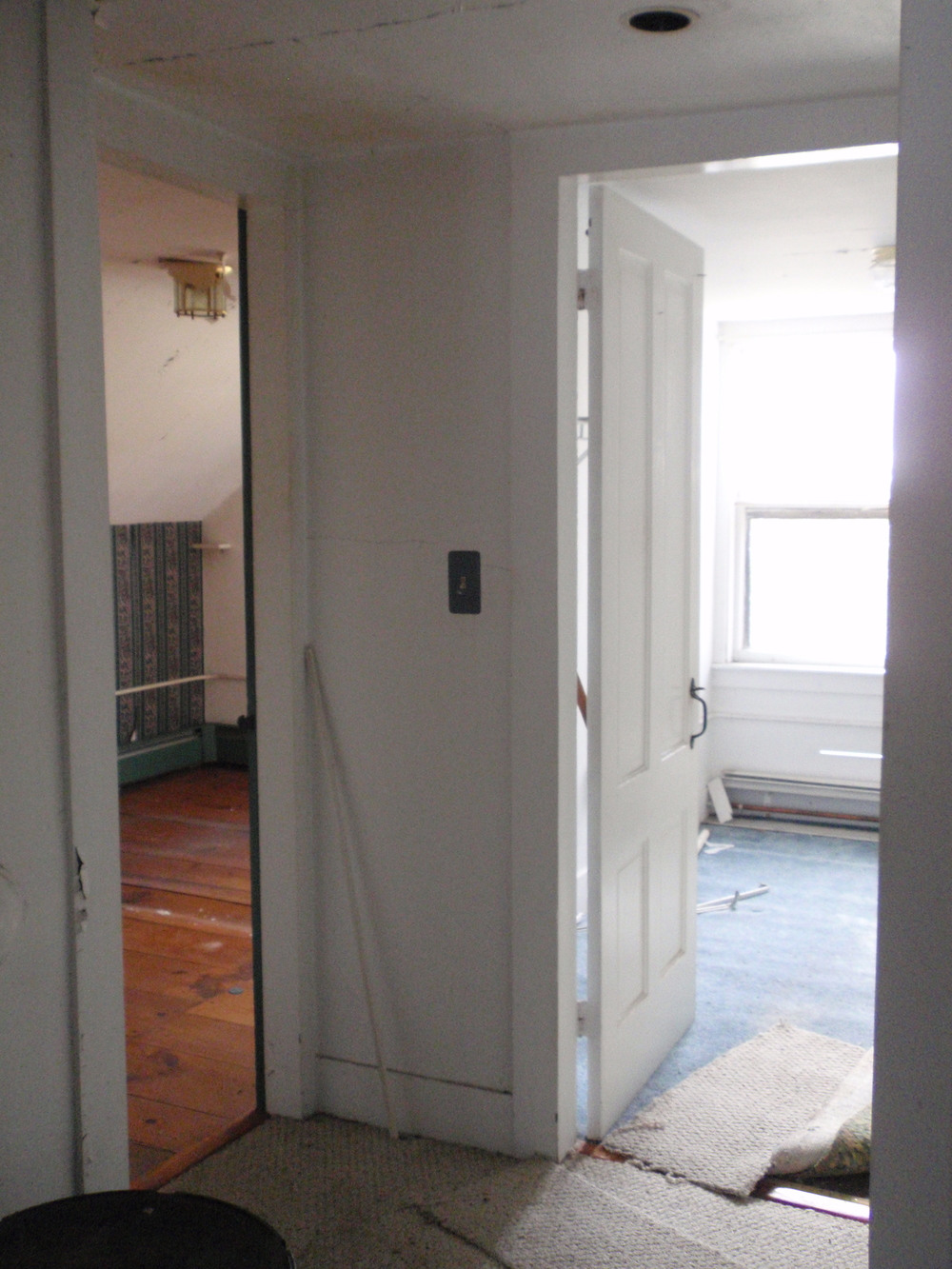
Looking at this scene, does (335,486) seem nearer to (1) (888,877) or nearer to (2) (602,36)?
(2) (602,36)

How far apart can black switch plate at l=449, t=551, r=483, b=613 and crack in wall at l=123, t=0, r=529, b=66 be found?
1152mm

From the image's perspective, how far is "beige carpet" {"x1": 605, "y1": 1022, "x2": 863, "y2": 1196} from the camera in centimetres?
281

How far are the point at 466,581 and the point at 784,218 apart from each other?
59.1 inches

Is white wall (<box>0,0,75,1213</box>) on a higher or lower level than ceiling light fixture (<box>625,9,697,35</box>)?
lower

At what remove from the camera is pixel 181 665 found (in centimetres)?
676

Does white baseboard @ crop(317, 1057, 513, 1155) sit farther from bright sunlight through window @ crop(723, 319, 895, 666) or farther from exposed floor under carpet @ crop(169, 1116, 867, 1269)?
bright sunlight through window @ crop(723, 319, 895, 666)

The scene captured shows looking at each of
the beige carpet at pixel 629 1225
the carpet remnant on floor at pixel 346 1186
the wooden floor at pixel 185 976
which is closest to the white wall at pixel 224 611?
the wooden floor at pixel 185 976

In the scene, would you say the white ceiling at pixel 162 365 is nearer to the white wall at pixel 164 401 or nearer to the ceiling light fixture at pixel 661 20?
the white wall at pixel 164 401

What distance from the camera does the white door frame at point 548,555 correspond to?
2576 millimetres

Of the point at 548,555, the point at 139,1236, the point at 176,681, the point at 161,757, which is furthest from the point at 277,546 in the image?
the point at 161,757

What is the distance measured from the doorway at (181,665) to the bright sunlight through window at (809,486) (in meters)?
2.48

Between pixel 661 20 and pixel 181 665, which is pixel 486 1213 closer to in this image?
pixel 661 20

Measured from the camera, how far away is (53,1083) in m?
2.02

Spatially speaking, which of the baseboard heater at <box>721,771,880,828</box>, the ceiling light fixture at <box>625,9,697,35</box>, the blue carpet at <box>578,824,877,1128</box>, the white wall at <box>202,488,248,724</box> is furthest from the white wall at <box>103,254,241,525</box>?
the baseboard heater at <box>721,771,880,828</box>
